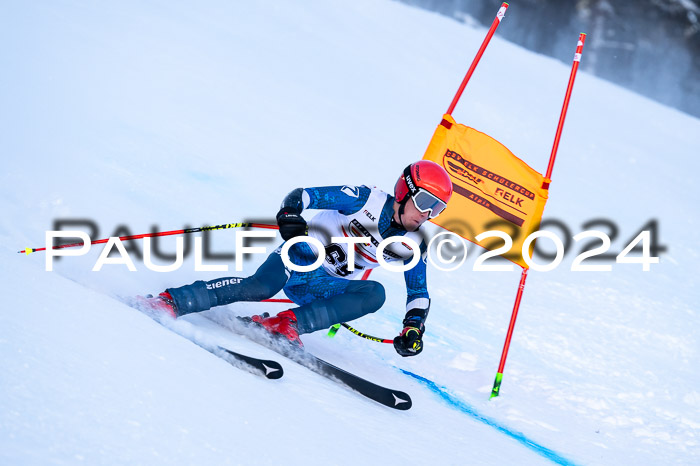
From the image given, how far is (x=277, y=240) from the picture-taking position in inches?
194

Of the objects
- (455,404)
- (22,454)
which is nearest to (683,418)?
(455,404)

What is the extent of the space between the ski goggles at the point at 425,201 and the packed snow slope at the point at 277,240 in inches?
34.0

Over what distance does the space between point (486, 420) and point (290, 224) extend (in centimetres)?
133

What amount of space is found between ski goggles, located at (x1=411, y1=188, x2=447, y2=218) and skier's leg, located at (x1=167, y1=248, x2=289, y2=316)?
0.71m

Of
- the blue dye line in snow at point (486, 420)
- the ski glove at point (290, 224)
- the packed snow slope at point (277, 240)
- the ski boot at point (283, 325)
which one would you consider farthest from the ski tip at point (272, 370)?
the blue dye line in snow at point (486, 420)

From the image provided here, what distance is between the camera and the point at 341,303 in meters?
3.10

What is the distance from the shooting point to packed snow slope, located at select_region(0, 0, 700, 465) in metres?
1.87

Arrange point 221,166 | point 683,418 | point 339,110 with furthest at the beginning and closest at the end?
point 339,110, point 221,166, point 683,418

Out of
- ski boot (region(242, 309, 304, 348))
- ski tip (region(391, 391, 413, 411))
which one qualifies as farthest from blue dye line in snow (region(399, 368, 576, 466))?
ski boot (region(242, 309, 304, 348))

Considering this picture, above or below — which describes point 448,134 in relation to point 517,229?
above

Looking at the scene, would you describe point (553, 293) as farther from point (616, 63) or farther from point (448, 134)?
point (616, 63)

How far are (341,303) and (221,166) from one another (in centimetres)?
321

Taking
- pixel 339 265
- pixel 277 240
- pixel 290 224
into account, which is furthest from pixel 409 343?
pixel 277 240

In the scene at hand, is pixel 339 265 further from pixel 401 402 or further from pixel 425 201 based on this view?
pixel 401 402
